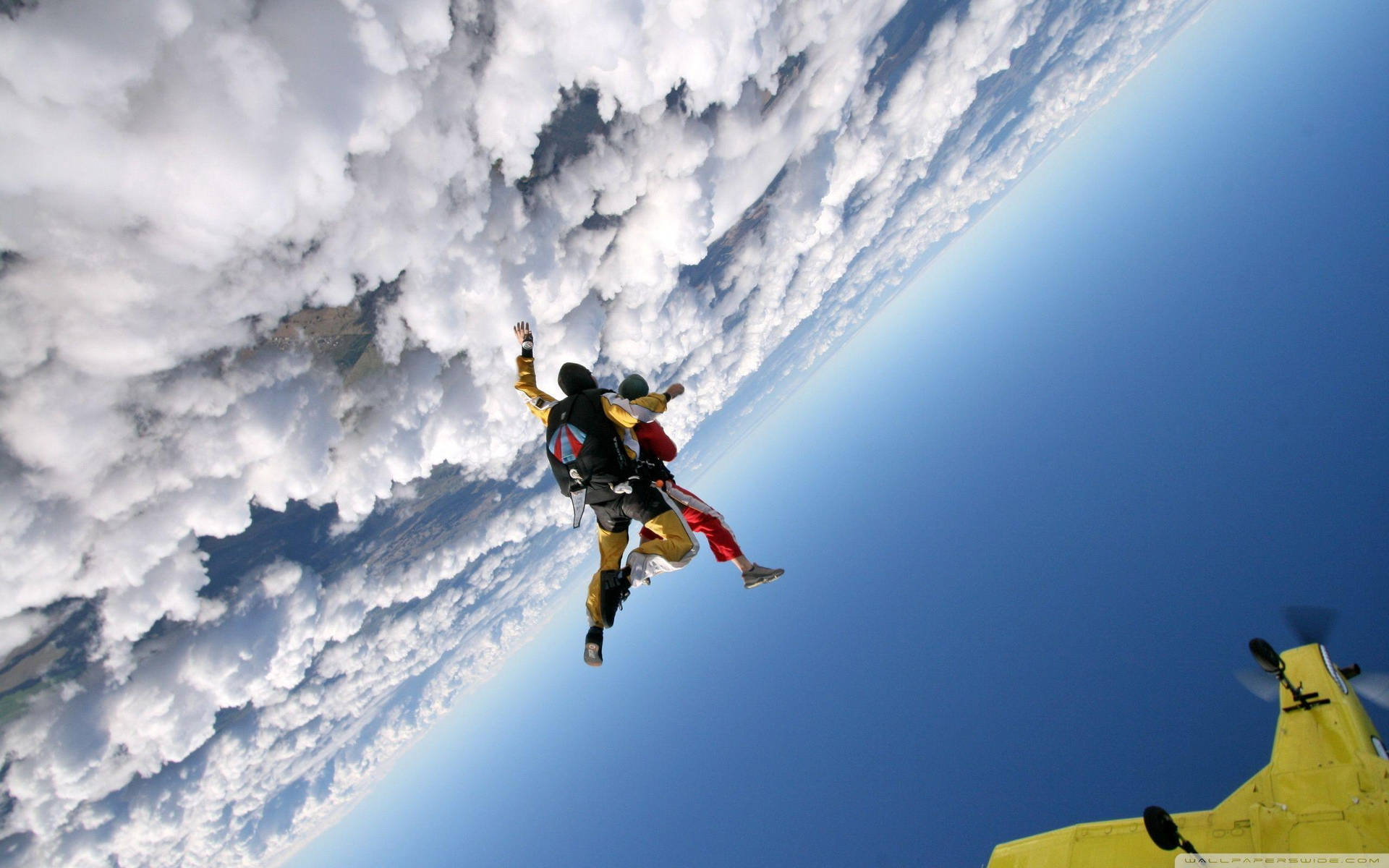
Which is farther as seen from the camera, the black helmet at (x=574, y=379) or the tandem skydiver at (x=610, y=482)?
the black helmet at (x=574, y=379)

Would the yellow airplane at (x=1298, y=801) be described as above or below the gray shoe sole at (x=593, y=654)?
below

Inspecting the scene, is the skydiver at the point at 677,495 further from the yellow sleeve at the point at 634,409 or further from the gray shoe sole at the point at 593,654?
the gray shoe sole at the point at 593,654

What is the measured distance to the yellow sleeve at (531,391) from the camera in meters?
5.82

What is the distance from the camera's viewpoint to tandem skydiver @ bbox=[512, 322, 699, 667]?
4594 mm

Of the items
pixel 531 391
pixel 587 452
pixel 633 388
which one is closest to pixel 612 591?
pixel 587 452

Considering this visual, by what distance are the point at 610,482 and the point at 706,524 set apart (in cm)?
118

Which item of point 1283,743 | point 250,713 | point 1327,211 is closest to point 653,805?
point 250,713

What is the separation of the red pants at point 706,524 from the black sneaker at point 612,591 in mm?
572

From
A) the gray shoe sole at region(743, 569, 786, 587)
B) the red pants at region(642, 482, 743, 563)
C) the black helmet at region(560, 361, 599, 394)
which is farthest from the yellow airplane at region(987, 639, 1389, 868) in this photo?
the black helmet at region(560, 361, 599, 394)

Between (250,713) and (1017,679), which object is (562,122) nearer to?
(250,713)

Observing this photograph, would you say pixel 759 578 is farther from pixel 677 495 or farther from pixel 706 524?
pixel 677 495

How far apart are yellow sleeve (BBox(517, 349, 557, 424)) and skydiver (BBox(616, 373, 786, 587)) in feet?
4.47

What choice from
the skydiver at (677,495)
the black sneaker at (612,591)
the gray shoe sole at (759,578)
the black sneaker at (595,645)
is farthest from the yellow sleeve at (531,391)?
the gray shoe sole at (759,578)

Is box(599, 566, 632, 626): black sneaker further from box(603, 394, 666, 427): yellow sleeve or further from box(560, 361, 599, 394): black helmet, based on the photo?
box(560, 361, 599, 394): black helmet
